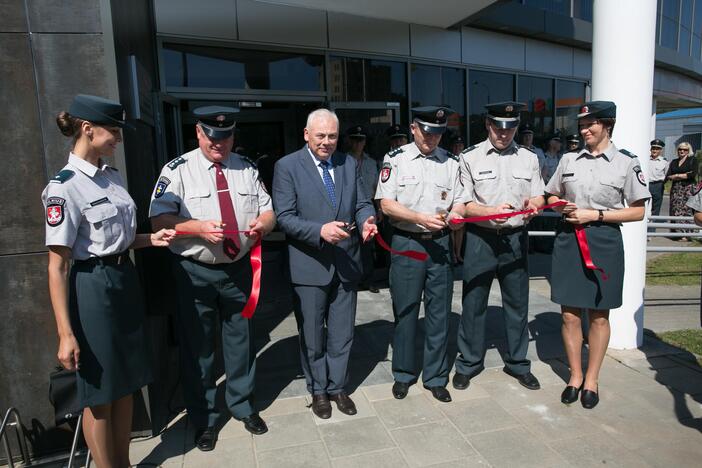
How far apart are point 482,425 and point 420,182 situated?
1.65 meters

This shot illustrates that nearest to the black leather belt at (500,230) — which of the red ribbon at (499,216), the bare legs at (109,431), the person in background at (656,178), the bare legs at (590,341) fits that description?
the red ribbon at (499,216)

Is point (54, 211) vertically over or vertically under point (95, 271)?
over

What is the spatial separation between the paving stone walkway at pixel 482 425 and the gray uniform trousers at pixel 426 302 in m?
0.21

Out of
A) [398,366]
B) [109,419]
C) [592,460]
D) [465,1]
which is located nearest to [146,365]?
[109,419]

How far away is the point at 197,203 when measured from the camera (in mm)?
2922

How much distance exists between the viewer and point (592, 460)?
279 cm

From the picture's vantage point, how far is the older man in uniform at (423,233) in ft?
11.1

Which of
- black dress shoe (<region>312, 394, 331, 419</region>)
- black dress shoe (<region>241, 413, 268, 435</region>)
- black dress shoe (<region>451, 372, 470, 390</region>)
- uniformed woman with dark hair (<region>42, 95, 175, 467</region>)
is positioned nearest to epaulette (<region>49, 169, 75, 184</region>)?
uniformed woman with dark hair (<region>42, 95, 175, 467</region>)

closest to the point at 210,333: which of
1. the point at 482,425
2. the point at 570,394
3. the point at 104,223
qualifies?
the point at 104,223

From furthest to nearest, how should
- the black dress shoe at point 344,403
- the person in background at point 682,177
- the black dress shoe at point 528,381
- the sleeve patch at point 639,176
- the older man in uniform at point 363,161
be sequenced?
the person in background at point 682,177 → the older man in uniform at point 363,161 → the black dress shoe at point 528,381 → the black dress shoe at point 344,403 → the sleeve patch at point 639,176

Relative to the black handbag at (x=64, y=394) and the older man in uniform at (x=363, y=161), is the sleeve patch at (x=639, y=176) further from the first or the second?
the black handbag at (x=64, y=394)

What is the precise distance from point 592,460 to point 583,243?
1.37 m

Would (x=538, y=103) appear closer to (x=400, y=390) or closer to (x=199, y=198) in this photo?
(x=400, y=390)

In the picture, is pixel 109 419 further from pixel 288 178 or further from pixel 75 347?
pixel 288 178
